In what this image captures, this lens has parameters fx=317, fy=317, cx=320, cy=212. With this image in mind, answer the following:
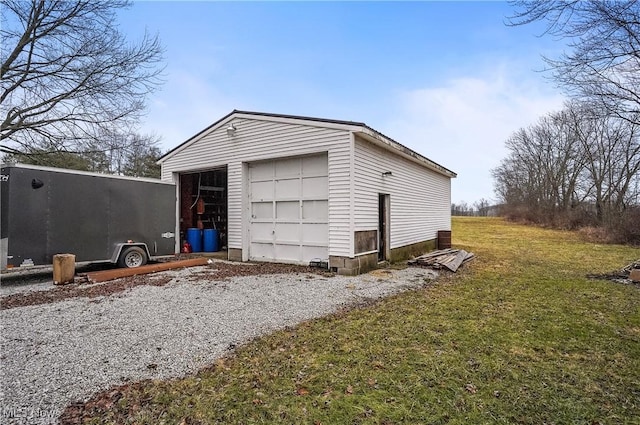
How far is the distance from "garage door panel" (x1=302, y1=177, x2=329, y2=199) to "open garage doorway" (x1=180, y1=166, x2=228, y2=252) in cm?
430

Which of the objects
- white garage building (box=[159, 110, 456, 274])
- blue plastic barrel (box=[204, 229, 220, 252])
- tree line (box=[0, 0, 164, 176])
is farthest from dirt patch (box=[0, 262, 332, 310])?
tree line (box=[0, 0, 164, 176])

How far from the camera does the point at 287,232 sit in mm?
9445

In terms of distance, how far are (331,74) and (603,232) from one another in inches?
750

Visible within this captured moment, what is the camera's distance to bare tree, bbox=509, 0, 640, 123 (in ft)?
12.6

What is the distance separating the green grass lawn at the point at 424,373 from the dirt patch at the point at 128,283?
12.5ft

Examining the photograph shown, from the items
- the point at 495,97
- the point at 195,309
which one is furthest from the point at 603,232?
the point at 195,309

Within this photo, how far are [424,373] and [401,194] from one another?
852 centimetres

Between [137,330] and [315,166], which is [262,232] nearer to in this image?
[315,166]

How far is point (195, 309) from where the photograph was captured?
16.7 feet

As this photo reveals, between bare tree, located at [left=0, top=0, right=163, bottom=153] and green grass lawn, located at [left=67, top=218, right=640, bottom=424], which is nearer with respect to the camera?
green grass lawn, located at [left=67, top=218, right=640, bottom=424]

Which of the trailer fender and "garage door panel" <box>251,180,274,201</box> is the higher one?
"garage door panel" <box>251,180,274,201</box>

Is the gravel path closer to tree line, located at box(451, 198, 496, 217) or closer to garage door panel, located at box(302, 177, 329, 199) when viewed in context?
garage door panel, located at box(302, 177, 329, 199)

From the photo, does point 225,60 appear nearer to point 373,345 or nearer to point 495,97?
point 495,97

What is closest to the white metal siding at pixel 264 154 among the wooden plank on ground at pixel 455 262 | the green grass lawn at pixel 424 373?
the green grass lawn at pixel 424 373
